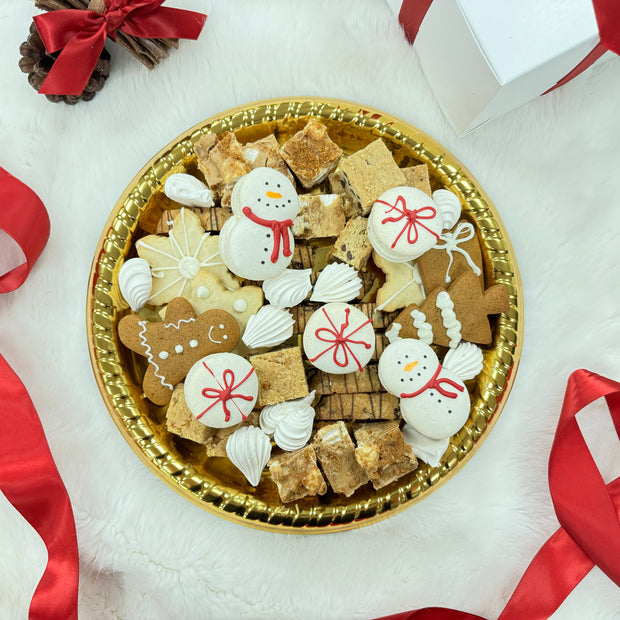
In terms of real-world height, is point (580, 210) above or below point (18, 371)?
above

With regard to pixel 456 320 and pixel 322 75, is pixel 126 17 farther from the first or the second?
pixel 456 320

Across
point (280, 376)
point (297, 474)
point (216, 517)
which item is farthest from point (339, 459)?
point (216, 517)

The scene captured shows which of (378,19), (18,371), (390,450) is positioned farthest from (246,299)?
(378,19)

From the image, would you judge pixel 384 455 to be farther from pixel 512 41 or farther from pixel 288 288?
pixel 512 41

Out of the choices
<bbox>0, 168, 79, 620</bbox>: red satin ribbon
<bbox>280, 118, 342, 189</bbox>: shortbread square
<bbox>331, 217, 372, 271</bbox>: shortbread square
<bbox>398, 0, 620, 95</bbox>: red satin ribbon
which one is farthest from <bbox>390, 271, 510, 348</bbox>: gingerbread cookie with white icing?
<bbox>0, 168, 79, 620</bbox>: red satin ribbon

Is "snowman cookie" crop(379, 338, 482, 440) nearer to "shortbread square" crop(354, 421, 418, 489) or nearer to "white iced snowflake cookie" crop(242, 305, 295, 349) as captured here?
"shortbread square" crop(354, 421, 418, 489)
